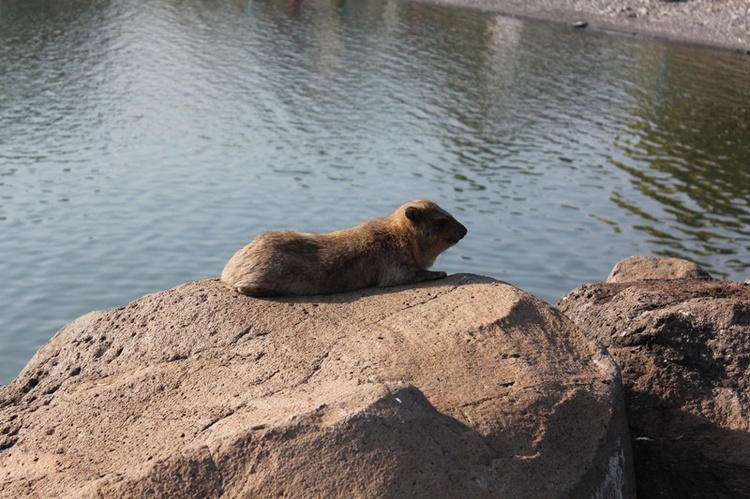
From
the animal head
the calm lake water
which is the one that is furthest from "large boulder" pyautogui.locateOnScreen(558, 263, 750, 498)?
the calm lake water

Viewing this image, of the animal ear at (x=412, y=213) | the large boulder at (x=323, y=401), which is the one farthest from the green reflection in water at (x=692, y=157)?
the large boulder at (x=323, y=401)

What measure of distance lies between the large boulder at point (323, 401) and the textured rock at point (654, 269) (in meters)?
3.26

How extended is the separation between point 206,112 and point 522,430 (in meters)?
21.0

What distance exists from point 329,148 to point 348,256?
1594cm

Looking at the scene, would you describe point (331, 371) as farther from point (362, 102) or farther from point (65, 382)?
point (362, 102)

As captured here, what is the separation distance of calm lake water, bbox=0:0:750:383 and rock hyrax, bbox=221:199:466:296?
6.24 meters

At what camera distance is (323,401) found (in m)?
5.75

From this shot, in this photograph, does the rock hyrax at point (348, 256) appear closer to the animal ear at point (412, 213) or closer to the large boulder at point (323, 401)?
the animal ear at point (412, 213)

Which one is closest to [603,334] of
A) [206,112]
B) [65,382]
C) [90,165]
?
[65,382]

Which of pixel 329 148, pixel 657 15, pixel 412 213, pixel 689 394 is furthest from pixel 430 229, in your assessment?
pixel 657 15

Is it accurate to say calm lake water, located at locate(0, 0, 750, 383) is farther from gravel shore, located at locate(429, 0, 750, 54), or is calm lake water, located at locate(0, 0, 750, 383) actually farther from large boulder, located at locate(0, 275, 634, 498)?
large boulder, located at locate(0, 275, 634, 498)

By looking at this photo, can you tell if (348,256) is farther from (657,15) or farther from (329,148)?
(657,15)

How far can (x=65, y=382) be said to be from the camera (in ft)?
24.0

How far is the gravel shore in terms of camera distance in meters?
41.4
